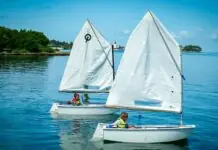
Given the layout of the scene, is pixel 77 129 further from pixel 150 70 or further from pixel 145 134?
pixel 150 70

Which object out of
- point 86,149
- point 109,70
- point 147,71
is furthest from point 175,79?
point 109,70

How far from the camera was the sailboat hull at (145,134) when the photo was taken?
2738 centimetres

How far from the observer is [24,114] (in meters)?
39.6

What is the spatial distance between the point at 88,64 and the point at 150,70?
1382cm

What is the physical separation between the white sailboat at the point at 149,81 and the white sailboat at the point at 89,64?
11856 mm

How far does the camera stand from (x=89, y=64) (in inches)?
1626

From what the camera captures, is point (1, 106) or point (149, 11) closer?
point (149, 11)

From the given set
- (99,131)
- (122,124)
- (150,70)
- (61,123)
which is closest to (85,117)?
(61,123)

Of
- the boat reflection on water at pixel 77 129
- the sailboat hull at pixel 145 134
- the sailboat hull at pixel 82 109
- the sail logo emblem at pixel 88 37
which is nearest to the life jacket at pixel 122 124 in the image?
the sailboat hull at pixel 145 134

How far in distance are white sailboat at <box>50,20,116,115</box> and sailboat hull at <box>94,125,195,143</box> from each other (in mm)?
13127

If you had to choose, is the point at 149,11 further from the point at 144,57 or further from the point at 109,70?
the point at 109,70

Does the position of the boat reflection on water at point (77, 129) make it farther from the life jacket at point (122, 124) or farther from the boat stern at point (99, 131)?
the life jacket at point (122, 124)

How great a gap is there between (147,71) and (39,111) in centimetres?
1718

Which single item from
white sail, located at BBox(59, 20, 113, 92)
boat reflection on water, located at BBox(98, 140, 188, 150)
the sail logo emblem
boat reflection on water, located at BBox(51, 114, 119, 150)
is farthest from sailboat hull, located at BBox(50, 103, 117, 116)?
boat reflection on water, located at BBox(98, 140, 188, 150)
